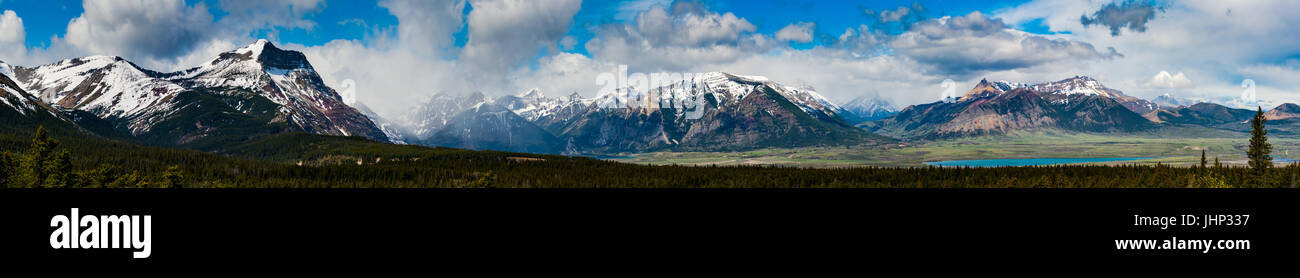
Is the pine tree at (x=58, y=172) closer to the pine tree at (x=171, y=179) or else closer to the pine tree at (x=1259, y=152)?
the pine tree at (x=171, y=179)

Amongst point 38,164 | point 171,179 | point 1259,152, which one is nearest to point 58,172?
point 38,164

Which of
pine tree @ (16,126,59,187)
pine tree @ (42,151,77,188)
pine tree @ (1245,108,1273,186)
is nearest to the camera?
pine tree @ (42,151,77,188)

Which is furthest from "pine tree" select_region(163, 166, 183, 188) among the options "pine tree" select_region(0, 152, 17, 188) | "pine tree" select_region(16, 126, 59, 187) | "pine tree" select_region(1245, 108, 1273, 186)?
"pine tree" select_region(1245, 108, 1273, 186)

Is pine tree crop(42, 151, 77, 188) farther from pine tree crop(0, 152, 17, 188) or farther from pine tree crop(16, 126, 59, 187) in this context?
pine tree crop(0, 152, 17, 188)

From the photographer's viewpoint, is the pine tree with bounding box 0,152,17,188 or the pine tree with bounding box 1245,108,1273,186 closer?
the pine tree with bounding box 0,152,17,188

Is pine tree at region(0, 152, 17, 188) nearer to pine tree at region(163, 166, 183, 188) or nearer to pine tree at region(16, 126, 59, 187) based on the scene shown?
pine tree at region(16, 126, 59, 187)

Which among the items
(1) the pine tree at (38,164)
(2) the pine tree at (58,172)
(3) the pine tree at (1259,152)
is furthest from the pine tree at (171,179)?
(3) the pine tree at (1259,152)

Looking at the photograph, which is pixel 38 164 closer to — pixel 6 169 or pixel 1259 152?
pixel 6 169

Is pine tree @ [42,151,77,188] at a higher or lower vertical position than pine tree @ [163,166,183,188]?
higher

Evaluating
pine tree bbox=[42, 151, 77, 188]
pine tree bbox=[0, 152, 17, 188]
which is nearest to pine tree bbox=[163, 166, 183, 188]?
pine tree bbox=[42, 151, 77, 188]

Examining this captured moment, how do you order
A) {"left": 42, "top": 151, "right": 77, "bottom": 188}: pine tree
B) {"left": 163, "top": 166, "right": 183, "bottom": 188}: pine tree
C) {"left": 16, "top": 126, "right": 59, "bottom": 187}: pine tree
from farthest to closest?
{"left": 163, "top": 166, "right": 183, "bottom": 188}: pine tree → {"left": 16, "top": 126, "right": 59, "bottom": 187}: pine tree → {"left": 42, "top": 151, "right": 77, "bottom": 188}: pine tree

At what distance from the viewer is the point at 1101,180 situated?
180 metres
